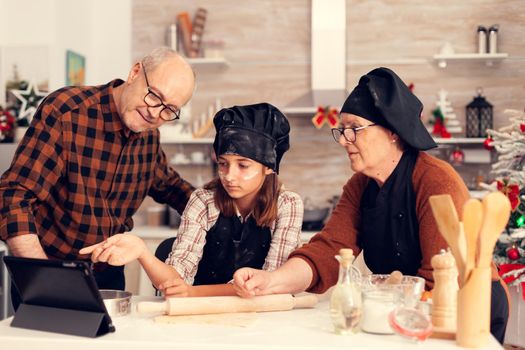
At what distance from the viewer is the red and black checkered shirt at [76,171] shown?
7.04ft

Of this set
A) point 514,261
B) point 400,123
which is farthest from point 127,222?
point 514,261

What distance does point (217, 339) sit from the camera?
1528mm

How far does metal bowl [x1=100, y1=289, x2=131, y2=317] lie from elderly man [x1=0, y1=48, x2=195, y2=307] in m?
0.36

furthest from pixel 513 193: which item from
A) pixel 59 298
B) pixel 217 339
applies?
pixel 59 298

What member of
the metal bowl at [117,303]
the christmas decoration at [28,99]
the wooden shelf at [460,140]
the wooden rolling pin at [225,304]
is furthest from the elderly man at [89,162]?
the wooden shelf at [460,140]

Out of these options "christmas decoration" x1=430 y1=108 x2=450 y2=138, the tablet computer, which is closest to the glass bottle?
the tablet computer

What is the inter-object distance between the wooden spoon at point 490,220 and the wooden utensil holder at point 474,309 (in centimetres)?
3

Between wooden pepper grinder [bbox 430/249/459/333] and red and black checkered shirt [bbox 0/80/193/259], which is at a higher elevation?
red and black checkered shirt [bbox 0/80/193/259]

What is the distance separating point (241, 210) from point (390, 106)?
675mm

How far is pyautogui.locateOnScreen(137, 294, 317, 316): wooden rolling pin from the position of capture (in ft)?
5.73

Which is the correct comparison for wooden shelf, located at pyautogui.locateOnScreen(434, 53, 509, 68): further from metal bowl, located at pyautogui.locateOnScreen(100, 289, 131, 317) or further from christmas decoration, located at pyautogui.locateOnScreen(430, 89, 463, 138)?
metal bowl, located at pyautogui.locateOnScreen(100, 289, 131, 317)

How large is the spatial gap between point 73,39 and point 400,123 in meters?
3.39

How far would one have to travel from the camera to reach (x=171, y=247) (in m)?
2.42

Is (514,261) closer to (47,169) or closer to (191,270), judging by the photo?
(191,270)
